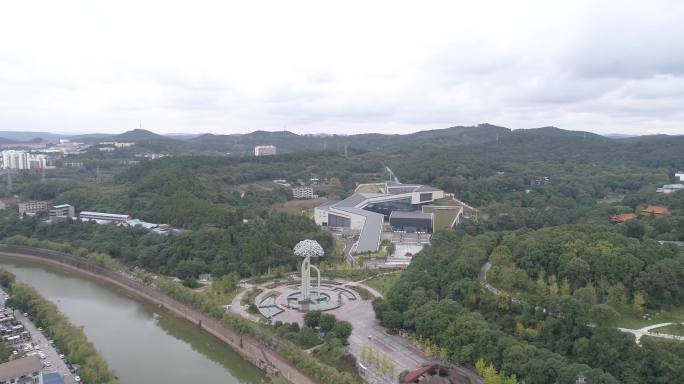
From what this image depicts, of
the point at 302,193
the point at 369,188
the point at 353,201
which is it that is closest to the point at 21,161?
the point at 302,193

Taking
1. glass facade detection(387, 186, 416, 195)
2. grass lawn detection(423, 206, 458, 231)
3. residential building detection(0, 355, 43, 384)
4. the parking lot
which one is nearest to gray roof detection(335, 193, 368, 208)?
glass facade detection(387, 186, 416, 195)

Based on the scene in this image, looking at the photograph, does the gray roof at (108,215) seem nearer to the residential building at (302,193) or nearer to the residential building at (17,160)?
the residential building at (302,193)

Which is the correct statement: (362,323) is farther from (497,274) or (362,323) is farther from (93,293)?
(93,293)

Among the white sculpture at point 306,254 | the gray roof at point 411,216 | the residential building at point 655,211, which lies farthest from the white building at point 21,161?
the residential building at point 655,211

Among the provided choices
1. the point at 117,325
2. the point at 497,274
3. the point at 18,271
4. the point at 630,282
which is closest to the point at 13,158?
the point at 18,271

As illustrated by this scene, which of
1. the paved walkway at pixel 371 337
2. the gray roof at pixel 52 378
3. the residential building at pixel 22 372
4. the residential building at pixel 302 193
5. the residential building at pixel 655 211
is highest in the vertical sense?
the residential building at pixel 655 211
